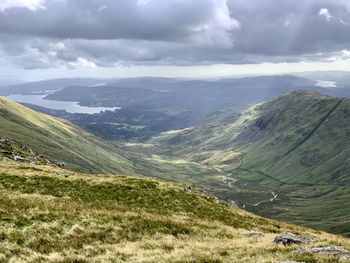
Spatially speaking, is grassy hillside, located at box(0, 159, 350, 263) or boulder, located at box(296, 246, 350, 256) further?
boulder, located at box(296, 246, 350, 256)

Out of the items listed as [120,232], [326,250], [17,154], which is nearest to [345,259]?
[326,250]

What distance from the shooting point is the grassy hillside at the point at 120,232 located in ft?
74.0

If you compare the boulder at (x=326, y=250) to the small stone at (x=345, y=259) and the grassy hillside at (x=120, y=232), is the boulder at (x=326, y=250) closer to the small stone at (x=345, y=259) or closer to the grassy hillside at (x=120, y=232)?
the grassy hillside at (x=120, y=232)

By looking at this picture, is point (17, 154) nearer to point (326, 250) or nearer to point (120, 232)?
point (120, 232)

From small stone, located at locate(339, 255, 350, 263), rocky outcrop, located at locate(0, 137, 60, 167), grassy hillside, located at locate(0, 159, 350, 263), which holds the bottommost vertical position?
rocky outcrop, located at locate(0, 137, 60, 167)

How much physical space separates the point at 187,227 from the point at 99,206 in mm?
9934

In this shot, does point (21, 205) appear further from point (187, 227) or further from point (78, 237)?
point (187, 227)

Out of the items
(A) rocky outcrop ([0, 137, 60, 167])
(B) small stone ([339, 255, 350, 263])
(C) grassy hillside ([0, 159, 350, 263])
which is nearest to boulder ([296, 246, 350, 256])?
(C) grassy hillside ([0, 159, 350, 263])

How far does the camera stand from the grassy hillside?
22547mm

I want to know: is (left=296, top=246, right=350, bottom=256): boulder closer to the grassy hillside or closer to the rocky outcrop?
the grassy hillside

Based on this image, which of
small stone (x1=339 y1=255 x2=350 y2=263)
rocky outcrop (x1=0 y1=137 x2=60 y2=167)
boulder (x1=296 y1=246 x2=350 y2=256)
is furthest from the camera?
rocky outcrop (x1=0 y1=137 x2=60 y2=167)

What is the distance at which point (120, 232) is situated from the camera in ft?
94.3

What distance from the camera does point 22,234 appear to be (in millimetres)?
25516

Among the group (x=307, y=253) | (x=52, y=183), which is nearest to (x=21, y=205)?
(x=52, y=183)
